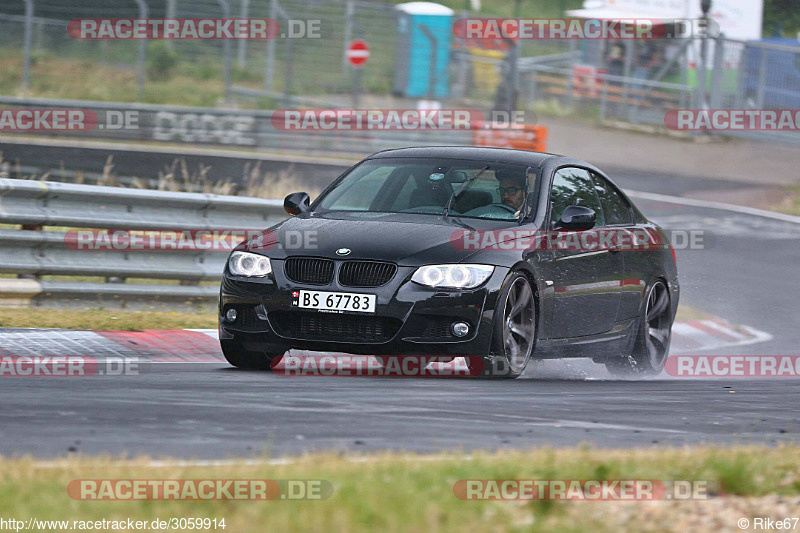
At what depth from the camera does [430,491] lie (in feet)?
14.1

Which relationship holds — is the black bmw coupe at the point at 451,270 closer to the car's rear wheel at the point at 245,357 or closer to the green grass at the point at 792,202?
the car's rear wheel at the point at 245,357

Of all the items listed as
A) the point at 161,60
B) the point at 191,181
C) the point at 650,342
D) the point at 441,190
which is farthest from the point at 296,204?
the point at 161,60

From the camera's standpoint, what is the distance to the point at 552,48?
38.3 meters

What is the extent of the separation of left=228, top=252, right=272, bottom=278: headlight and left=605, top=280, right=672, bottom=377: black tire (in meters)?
3.19

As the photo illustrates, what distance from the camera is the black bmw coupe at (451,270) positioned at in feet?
25.6

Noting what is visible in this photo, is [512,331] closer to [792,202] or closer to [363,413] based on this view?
[363,413]

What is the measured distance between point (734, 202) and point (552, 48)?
14504 mm

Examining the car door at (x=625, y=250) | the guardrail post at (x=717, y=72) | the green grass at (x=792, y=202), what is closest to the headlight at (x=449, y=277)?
the car door at (x=625, y=250)

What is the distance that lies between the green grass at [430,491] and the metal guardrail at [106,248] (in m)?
6.21

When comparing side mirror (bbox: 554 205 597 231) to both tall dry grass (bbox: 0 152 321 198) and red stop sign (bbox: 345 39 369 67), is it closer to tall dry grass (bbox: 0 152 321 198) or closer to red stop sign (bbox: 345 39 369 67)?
tall dry grass (bbox: 0 152 321 198)

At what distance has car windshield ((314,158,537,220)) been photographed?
8758 millimetres

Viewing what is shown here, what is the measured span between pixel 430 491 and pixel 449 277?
3552mm

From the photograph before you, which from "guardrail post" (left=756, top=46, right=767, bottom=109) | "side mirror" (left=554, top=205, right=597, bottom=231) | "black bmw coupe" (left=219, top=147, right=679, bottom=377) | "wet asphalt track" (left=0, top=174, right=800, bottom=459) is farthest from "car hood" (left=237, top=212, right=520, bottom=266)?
"guardrail post" (left=756, top=46, right=767, bottom=109)

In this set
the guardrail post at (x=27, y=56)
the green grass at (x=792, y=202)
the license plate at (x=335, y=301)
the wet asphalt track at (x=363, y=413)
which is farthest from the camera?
the guardrail post at (x=27, y=56)
